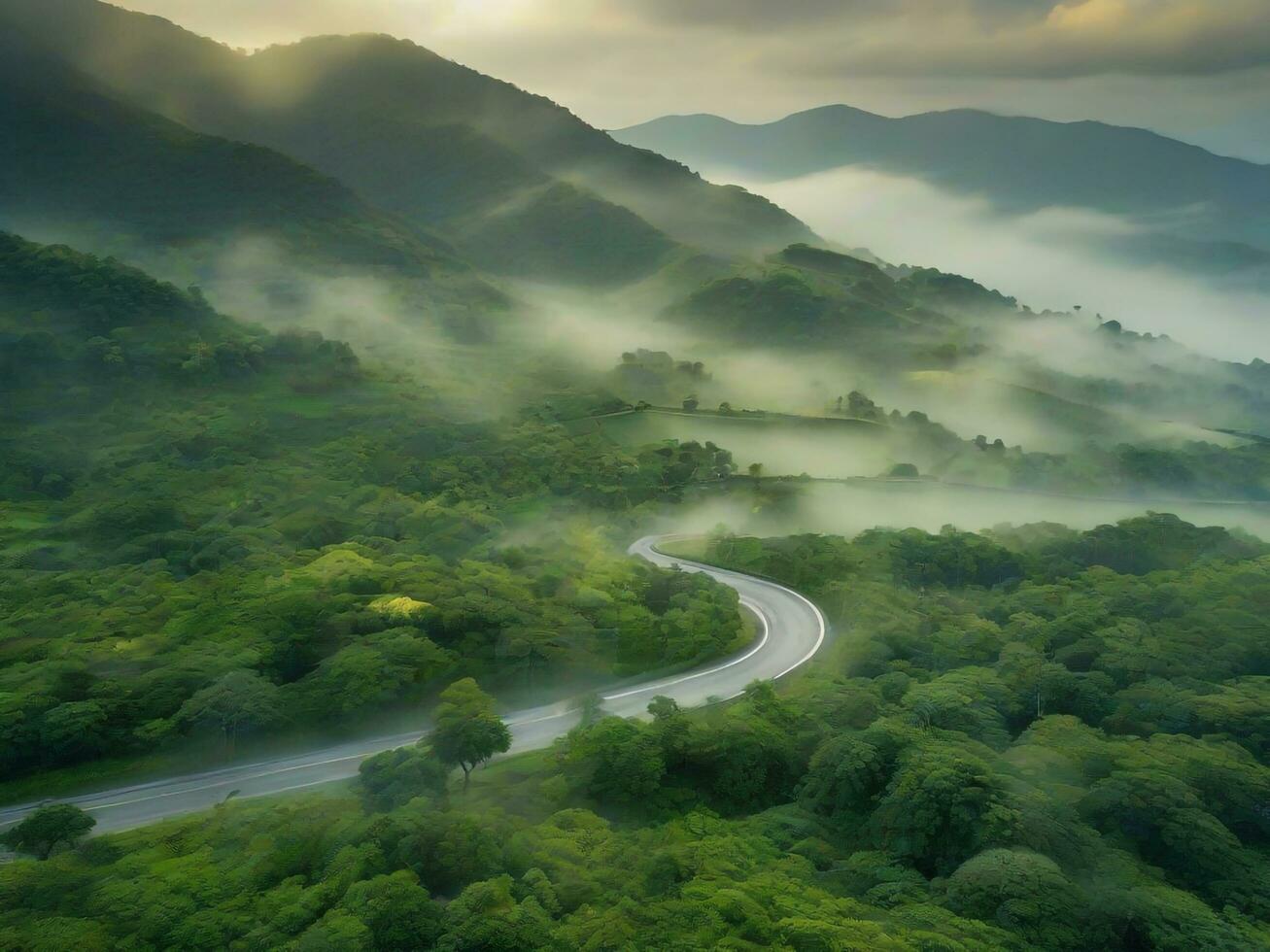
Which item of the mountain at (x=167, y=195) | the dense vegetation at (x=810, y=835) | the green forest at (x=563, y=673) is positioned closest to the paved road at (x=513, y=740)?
the green forest at (x=563, y=673)

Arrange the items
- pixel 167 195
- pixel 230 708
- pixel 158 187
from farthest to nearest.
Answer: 1. pixel 158 187
2. pixel 167 195
3. pixel 230 708

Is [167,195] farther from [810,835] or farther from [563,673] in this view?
[810,835]

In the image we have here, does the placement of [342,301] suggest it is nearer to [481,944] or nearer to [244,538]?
[244,538]

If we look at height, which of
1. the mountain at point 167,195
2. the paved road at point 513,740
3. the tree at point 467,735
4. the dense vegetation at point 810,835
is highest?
the mountain at point 167,195

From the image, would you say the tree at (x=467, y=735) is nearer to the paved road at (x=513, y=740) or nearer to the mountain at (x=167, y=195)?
the paved road at (x=513, y=740)

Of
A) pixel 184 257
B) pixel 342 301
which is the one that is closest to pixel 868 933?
pixel 342 301

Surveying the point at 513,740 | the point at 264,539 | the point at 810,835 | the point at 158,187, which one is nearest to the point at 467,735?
the point at 513,740
